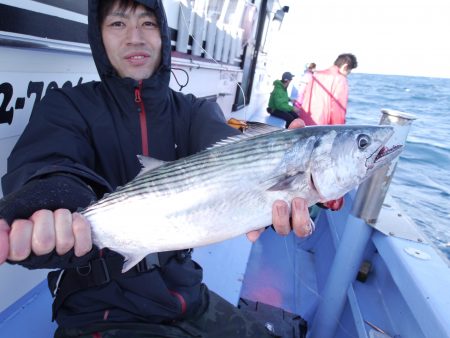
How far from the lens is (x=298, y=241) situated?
16.7 ft

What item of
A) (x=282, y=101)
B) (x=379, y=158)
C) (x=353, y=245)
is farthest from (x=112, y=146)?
(x=282, y=101)

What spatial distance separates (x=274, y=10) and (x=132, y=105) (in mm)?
11074

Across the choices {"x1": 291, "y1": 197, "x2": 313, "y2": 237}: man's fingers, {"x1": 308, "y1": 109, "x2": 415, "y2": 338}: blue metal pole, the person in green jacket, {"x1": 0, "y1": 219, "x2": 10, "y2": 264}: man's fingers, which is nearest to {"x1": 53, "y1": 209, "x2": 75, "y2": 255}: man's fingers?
{"x1": 0, "y1": 219, "x2": 10, "y2": 264}: man's fingers

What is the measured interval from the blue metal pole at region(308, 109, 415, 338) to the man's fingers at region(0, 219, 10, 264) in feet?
9.19

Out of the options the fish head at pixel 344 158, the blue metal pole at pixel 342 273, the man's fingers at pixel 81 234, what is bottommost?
the blue metal pole at pixel 342 273

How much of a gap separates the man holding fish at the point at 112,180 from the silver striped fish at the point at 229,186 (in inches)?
3.2

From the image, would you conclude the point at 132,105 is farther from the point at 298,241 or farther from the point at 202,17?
the point at 298,241

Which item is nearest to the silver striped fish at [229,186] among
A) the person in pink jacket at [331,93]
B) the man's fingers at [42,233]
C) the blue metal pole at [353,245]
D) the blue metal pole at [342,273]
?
the man's fingers at [42,233]

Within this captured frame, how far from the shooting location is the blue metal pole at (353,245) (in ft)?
9.70

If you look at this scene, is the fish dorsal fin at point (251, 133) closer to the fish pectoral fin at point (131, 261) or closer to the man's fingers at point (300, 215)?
the man's fingers at point (300, 215)

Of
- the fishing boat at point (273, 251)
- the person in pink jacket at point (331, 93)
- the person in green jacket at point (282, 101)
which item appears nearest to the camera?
the fishing boat at point (273, 251)

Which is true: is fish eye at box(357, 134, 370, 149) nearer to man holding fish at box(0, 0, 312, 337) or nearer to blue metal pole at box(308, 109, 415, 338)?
man holding fish at box(0, 0, 312, 337)

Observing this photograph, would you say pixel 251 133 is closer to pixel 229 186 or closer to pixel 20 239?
pixel 229 186

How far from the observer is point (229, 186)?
161 cm
